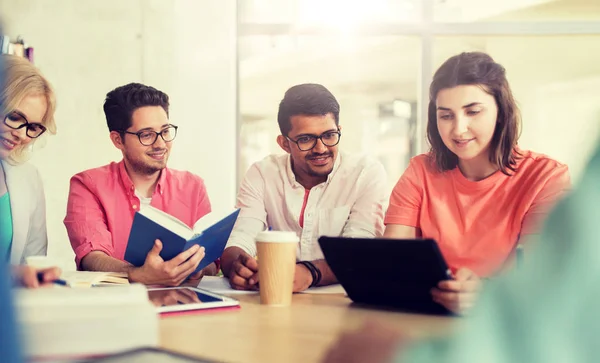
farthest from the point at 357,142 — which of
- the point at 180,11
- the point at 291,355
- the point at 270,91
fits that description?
the point at 291,355

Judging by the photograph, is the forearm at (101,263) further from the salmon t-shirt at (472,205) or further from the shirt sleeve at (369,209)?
the salmon t-shirt at (472,205)

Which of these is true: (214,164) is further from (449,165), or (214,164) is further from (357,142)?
(449,165)

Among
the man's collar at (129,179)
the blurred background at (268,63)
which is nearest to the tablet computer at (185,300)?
the man's collar at (129,179)

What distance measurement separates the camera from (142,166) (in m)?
2.50

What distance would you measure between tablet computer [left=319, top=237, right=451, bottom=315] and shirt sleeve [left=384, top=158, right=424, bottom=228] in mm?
708

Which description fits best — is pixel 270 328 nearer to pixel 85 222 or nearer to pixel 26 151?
pixel 85 222

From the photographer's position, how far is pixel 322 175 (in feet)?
7.80

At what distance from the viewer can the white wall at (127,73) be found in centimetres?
419

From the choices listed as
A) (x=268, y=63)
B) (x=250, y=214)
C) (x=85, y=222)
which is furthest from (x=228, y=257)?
(x=268, y=63)

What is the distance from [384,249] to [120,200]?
153cm

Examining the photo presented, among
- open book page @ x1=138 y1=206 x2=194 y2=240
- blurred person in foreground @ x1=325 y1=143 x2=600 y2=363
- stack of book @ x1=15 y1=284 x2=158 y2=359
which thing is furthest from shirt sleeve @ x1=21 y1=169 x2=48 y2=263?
blurred person in foreground @ x1=325 y1=143 x2=600 y2=363

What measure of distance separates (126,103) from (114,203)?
0.44 metres

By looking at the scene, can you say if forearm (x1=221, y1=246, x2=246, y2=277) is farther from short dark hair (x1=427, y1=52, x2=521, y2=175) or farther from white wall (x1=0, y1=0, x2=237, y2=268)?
white wall (x1=0, y1=0, x2=237, y2=268)

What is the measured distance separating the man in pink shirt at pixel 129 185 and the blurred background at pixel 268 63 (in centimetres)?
162
